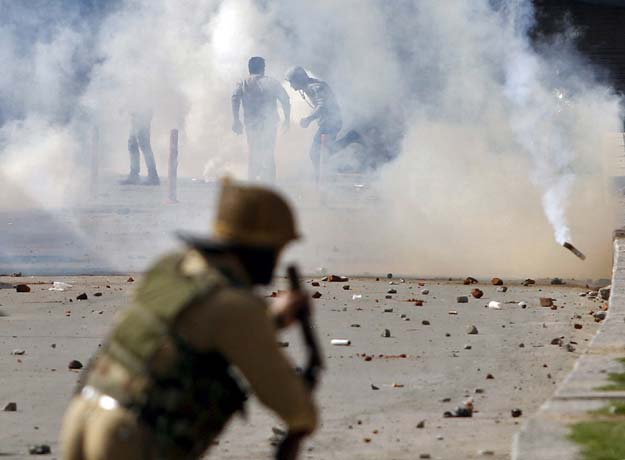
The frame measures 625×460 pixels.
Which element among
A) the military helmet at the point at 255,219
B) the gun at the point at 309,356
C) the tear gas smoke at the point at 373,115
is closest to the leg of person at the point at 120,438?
the gun at the point at 309,356

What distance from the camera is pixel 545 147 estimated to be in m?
20.1

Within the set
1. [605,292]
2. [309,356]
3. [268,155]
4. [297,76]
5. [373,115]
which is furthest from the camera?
[373,115]

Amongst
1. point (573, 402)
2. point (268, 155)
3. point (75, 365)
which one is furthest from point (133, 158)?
point (573, 402)

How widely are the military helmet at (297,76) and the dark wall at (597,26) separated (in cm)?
583

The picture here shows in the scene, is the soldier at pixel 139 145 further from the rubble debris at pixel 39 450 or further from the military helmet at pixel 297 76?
the rubble debris at pixel 39 450

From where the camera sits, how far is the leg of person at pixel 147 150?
86.4ft

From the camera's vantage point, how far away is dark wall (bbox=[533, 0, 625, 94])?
28797 millimetres

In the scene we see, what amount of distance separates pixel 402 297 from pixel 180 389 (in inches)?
356

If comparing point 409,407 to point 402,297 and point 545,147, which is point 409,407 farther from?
point 545,147

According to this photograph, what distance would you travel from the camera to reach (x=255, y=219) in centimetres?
378

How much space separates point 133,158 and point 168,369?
924 inches

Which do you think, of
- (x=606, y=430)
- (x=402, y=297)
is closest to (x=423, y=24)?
(x=402, y=297)

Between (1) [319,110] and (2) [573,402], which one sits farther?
(1) [319,110]

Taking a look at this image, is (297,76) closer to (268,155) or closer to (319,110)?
(319,110)
